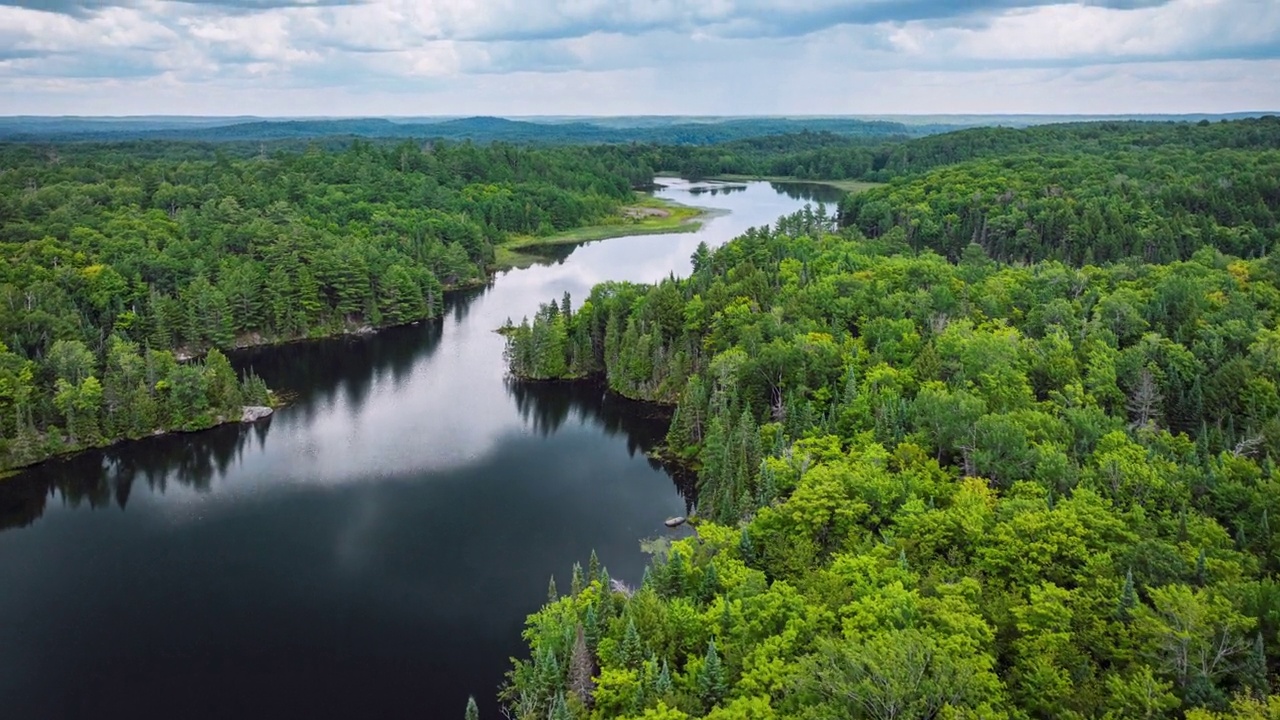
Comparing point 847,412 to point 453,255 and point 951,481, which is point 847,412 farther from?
point 453,255

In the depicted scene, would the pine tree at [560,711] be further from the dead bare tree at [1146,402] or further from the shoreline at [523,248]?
the shoreline at [523,248]

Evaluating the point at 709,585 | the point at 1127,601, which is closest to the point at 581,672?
the point at 709,585

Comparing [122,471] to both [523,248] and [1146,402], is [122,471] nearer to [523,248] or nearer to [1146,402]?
[1146,402]

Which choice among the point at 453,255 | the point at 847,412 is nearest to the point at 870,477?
the point at 847,412

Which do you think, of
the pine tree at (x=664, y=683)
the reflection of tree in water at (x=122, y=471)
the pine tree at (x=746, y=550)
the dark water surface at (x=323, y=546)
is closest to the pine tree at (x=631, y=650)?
the pine tree at (x=664, y=683)

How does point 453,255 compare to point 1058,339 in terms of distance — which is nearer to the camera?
point 1058,339

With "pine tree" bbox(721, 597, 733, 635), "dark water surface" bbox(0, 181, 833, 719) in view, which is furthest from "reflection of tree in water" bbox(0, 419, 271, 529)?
"pine tree" bbox(721, 597, 733, 635)

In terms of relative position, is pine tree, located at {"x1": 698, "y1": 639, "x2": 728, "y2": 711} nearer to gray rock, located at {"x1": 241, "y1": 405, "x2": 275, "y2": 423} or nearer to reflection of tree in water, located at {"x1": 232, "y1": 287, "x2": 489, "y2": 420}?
reflection of tree in water, located at {"x1": 232, "y1": 287, "x2": 489, "y2": 420}
